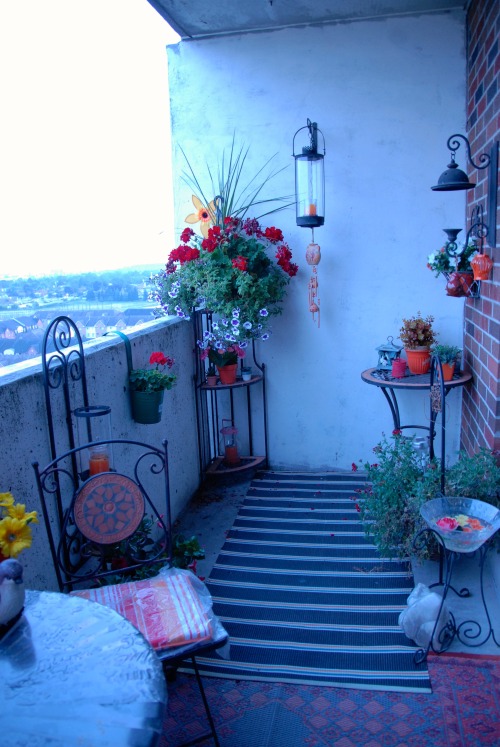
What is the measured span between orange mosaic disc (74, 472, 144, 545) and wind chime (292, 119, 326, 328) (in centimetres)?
221

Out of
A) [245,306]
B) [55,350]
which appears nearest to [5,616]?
[55,350]

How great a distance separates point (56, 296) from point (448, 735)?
6.63 feet

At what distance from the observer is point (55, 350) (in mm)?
2109

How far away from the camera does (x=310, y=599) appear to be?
8.38 feet

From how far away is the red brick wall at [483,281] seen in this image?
2.55 metres

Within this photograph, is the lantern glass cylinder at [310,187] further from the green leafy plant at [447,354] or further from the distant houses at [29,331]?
the distant houses at [29,331]

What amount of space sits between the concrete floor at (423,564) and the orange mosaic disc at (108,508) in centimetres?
105

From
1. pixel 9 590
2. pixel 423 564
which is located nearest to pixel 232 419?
pixel 423 564

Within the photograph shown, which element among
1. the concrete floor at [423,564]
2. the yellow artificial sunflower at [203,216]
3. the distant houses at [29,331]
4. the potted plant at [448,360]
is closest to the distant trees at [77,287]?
the distant houses at [29,331]

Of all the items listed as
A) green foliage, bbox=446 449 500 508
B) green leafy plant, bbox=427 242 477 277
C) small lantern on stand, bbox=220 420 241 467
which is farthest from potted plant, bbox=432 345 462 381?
small lantern on stand, bbox=220 420 241 467

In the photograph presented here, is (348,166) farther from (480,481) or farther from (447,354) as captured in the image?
Result: (480,481)

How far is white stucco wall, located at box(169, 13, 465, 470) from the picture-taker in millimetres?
3514

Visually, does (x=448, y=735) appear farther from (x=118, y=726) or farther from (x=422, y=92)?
(x=422, y=92)

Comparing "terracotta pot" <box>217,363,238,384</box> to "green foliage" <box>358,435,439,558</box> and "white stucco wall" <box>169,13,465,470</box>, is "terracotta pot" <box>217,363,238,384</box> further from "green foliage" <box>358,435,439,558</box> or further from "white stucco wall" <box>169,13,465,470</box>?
"green foliage" <box>358,435,439,558</box>
